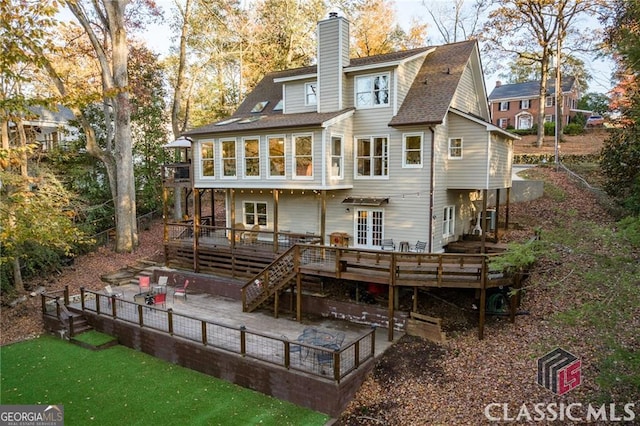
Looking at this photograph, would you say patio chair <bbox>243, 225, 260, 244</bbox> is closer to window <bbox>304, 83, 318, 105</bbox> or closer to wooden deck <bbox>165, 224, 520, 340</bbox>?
wooden deck <bbox>165, 224, 520, 340</bbox>

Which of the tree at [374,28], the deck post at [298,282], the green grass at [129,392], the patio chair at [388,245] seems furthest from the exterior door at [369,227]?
the tree at [374,28]

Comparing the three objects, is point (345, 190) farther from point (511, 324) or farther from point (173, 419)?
point (173, 419)

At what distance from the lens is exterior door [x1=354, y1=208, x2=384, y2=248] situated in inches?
632

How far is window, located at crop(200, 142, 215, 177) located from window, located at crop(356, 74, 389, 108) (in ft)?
22.2

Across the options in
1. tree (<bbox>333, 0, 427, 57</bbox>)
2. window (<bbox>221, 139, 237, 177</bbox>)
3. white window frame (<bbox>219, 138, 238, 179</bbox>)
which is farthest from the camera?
tree (<bbox>333, 0, 427, 57</bbox>)

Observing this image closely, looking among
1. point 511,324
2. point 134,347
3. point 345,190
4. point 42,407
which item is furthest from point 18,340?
point 511,324

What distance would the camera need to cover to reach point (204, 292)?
655 inches

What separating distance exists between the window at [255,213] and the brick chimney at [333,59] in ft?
17.9

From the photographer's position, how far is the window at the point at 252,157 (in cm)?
1672

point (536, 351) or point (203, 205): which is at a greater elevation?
point (203, 205)

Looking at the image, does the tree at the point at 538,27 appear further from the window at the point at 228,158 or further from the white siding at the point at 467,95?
the window at the point at 228,158

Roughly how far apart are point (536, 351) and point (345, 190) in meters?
9.10

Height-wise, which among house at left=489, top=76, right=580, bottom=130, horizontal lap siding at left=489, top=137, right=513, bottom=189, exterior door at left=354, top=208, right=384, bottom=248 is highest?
house at left=489, top=76, right=580, bottom=130

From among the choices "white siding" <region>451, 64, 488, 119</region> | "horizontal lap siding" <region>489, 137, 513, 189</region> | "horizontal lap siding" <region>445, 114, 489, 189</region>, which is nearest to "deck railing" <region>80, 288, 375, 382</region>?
"horizontal lap siding" <region>445, 114, 489, 189</region>
